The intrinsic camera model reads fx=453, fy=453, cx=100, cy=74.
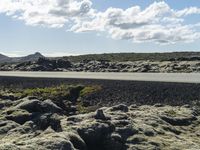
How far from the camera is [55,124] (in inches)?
768

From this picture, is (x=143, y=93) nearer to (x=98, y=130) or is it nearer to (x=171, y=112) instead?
(x=171, y=112)

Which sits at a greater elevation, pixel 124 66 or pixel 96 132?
pixel 96 132

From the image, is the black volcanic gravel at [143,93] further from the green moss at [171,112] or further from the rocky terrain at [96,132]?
the rocky terrain at [96,132]

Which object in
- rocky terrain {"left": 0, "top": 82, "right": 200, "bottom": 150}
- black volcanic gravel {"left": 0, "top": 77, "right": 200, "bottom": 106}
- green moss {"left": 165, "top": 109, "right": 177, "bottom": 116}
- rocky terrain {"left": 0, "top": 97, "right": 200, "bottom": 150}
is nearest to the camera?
rocky terrain {"left": 0, "top": 97, "right": 200, "bottom": 150}

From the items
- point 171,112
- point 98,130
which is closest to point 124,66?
point 171,112

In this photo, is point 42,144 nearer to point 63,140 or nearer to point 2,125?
point 63,140

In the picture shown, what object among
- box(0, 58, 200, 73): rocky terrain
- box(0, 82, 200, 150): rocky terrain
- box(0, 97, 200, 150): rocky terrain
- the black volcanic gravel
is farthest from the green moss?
box(0, 58, 200, 73): rocky terrain

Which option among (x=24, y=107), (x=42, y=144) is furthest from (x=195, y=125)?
(x=42, y=144)

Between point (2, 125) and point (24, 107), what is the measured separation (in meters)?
3.28

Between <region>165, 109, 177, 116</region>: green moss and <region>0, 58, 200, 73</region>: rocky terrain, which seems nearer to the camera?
<region>165, 109, 177, 116</region>: green moss

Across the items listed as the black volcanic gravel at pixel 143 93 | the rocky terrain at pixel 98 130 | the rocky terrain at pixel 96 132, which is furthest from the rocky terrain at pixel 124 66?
the rocky terrain at pixel 96 132

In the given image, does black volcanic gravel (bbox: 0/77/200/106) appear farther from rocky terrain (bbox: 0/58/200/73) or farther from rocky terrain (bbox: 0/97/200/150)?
rocky terrain (bbox: 0/58/200/73)

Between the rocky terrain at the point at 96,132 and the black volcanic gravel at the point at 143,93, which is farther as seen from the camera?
the black volcanic gravel at the point at 143,93

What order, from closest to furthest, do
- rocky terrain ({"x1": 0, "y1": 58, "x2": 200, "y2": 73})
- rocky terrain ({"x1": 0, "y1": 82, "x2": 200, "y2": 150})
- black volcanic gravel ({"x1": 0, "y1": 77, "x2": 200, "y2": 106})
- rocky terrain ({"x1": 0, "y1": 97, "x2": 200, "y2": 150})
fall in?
rocky terrain ({"x1": 0, "y1": 97, "x2": 200, "y2": 150}), rocky terrain ({"x1": 0, "y1": 82, "x2": 200, "y2": 150}), black volcanic gravel ({"x1": 0, "y1": 77, "x2": 200, "y2": 106}), rocky terrain ({"x1": 0, "y1": 58, "x2": 200, "y2": 73})
